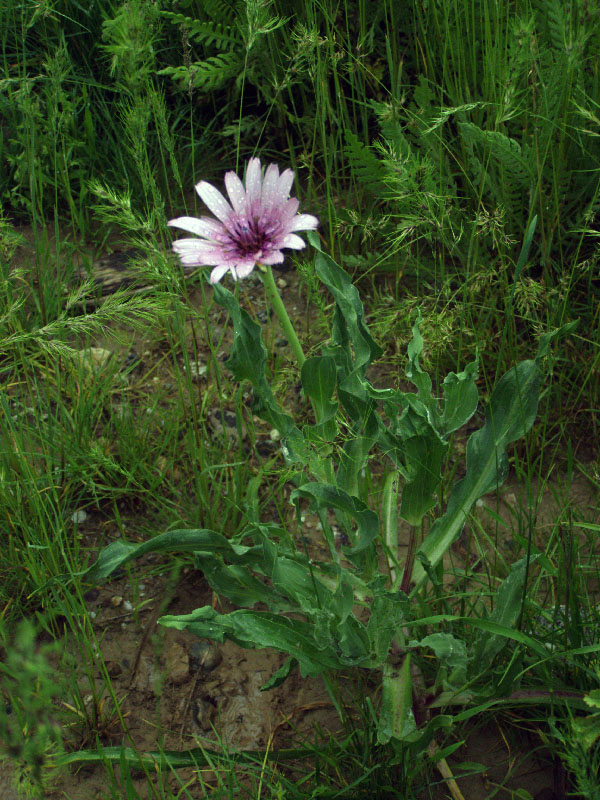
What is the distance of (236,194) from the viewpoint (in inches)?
63.7

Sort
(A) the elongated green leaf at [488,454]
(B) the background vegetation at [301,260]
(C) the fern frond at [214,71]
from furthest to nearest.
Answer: (C) the fern frond at [214,71] → (B) the background vegetation at [301,260] → (A) the elongated green leaf at [488,454]

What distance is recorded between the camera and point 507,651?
1607 mm

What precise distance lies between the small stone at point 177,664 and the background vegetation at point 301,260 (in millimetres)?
195

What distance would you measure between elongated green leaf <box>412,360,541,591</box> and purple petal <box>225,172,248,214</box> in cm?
69

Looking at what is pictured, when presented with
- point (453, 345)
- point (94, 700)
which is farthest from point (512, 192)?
point (94, 700)

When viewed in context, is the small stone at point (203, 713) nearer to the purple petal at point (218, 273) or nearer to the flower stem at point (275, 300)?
the flower stem at point (275, 300)

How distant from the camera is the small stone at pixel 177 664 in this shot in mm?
1864

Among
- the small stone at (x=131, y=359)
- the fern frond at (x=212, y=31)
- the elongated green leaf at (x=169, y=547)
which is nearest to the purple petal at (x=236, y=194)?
the elongated green leaf at (x=169, y=547)

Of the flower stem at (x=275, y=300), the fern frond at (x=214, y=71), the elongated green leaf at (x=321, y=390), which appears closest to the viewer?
the flower stem at (x=275, y=300)

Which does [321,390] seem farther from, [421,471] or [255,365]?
[421,471]

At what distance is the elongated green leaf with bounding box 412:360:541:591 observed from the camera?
172 cm

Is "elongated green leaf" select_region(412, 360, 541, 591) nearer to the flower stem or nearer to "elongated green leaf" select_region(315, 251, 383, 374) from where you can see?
"elongated green leaf" select_region(315, 251, 383, 374)

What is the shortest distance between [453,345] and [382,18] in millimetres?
1312

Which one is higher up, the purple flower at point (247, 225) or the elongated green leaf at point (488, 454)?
the purple flower at point (247, 225)
